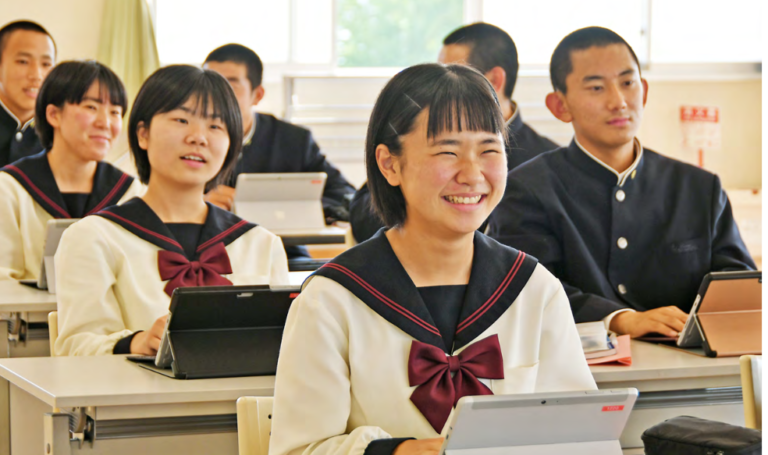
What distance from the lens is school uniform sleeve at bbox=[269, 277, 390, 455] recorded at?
4.58ft

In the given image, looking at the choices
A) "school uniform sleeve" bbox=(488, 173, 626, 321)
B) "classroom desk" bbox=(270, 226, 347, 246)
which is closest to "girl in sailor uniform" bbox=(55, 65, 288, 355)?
"school uniform sleeve" bbox=(488, 173, 626, 321)

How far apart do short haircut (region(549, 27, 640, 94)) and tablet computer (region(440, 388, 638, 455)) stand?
168 centimetres

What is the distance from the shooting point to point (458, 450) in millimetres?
1172

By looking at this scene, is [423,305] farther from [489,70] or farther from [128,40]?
[128,40]

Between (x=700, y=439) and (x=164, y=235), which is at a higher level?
(x=164, y=235)

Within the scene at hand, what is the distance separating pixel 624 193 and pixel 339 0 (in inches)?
158

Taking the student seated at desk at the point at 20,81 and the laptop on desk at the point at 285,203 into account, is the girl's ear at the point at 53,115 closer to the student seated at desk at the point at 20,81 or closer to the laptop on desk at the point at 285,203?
the laptop on desk at the point at 285,203

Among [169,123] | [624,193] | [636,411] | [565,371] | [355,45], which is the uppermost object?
[355,45]

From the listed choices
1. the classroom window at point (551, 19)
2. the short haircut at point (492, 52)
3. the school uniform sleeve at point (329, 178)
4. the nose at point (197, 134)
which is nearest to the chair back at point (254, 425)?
the nose at point (197, 134)

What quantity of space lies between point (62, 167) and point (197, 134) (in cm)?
124

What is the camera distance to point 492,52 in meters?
3.73

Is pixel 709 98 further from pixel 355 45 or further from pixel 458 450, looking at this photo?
pixel 458 450

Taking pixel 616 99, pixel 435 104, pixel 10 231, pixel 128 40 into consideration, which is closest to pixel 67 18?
pixel 128 40

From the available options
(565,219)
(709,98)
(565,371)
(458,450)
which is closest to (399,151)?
(565,371)
